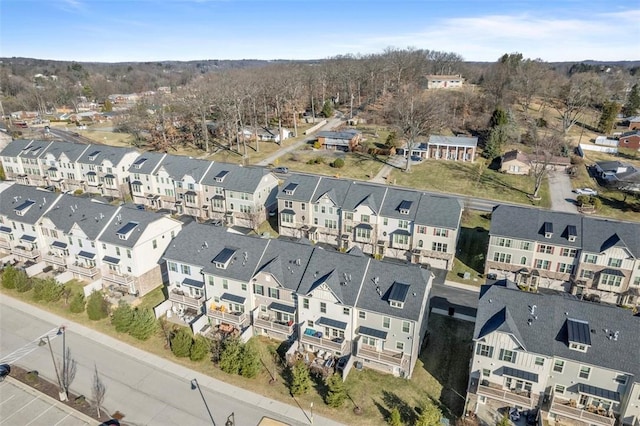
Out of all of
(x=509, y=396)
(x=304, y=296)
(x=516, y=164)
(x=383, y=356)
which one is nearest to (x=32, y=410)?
(x=304, y=296)

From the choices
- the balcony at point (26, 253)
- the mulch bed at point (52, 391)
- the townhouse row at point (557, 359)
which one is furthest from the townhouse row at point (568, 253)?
the balcony at point (26, 253)

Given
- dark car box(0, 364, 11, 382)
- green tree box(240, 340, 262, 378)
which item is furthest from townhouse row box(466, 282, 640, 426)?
dark car box(0, 364, 11, 382)

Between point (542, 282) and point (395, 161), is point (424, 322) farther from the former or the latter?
point (395, 161)

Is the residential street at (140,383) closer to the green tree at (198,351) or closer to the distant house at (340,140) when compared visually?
the green tree at (198,351)

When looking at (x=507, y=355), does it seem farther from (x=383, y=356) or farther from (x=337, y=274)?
(x=337, y=274)

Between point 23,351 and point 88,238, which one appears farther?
point 88,238

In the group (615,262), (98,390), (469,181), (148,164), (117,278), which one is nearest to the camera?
(98,390)
